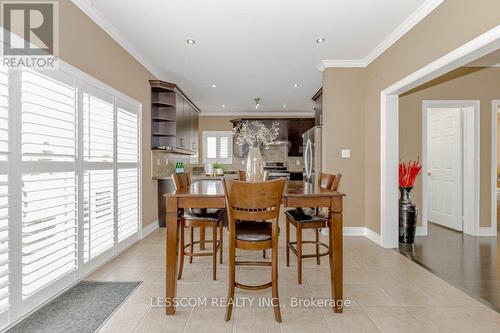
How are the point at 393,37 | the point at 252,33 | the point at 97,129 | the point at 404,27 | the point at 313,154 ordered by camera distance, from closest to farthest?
1. the point at 97,129
2. the point at 404,27
3. the point at 252,33
4. the point at 393,37
5. the point at 313,154

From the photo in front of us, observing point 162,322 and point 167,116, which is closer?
point 162,322

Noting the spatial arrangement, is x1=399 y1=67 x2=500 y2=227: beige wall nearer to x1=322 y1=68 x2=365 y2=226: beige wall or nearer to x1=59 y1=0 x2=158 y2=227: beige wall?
x1=322 y1=68 x2=365 y2=226: beige wall

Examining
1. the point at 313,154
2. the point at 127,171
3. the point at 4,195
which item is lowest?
the point at 4,195

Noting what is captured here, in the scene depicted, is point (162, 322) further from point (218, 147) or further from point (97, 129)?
point (218, 147)

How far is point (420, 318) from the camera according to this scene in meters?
1.95

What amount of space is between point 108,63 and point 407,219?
14.2 feet

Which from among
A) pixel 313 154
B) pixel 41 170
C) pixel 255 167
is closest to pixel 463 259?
pixel 313 154

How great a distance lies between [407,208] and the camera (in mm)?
3742

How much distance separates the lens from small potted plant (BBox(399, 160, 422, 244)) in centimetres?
371

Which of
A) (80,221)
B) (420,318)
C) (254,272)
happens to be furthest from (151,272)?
(420,318)

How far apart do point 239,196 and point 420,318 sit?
1609mm

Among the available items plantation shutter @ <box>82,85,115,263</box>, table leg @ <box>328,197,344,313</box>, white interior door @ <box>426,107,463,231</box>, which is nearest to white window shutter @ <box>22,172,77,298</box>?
plantation shutter @ <box>82,85,115,263</box>

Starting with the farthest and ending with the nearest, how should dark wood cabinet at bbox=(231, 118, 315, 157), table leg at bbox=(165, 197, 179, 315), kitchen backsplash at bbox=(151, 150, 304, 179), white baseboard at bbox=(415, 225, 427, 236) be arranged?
1. dark wood cabinet at bbox=(231, 118, 315, 157)
2. kitchen backsplash at bbox=(151, 150, 304, 179)
3. white baseboard at bbox=(415, 225, 427, 236)
4. table leg at bbox=(165, 197, 179, 315)

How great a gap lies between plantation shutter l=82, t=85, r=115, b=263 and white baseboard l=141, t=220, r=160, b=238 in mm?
960
